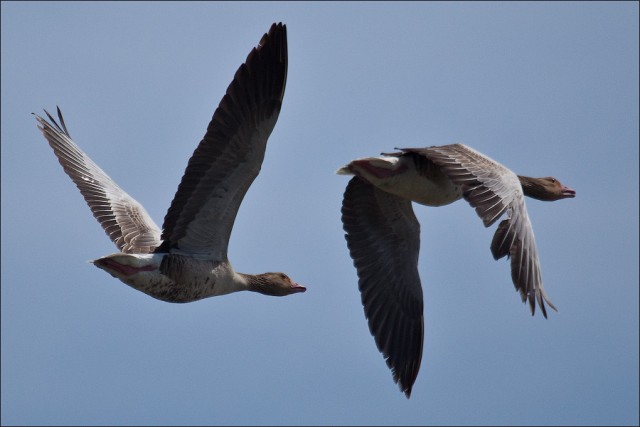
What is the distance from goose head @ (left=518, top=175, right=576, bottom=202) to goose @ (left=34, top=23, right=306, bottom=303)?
367cm

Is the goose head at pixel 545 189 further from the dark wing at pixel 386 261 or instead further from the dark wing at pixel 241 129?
the dark wing at pixel 241 129

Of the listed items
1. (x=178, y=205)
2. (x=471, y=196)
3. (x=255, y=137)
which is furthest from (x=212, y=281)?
(x=471, y=196)

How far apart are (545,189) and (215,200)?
4725mm

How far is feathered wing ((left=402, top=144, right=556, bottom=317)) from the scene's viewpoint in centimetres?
1210

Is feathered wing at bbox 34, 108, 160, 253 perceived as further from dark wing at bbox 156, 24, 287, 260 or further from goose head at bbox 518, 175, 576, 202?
goose head at bbox 518, 175, 576, 202

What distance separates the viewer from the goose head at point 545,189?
15.0m

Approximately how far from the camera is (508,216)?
12.3 meters

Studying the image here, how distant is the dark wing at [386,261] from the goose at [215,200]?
1731mm

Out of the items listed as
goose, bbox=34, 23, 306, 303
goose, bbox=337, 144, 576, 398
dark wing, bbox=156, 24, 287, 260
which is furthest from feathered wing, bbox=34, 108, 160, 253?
goose, bbox=337, 144, 576, 398

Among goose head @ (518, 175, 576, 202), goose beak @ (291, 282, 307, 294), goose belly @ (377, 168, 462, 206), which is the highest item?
goose head @ (518, 175, 576, 202)

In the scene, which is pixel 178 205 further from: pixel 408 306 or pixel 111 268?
pixel 408 306

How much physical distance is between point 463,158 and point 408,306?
3.07 metres

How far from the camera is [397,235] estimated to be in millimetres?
15422

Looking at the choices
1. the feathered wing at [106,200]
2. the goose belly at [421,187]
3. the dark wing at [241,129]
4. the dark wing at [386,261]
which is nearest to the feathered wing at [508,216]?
the goose belly at [421,187]
